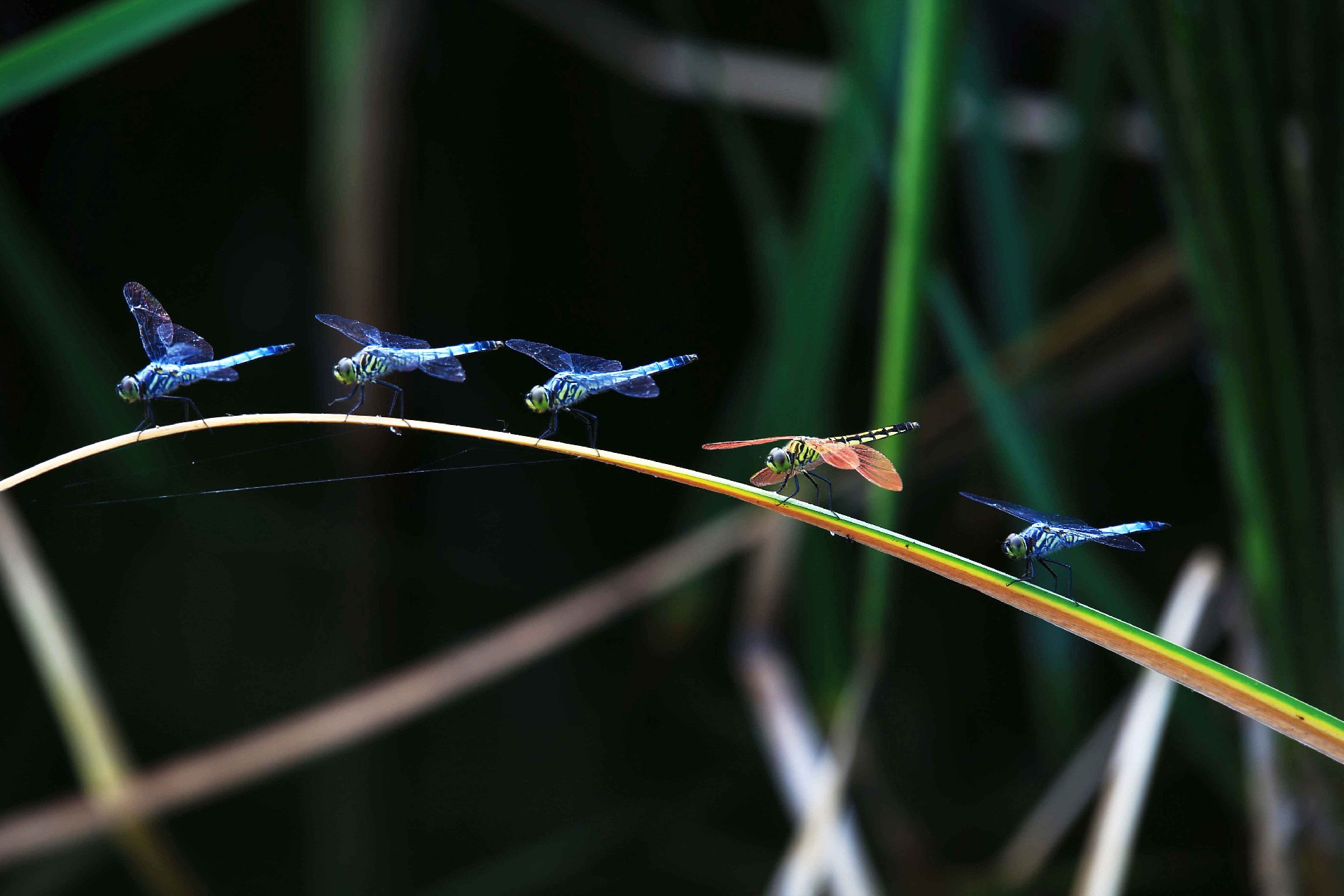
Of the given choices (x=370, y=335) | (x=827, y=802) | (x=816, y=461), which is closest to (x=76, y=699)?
(x=370, y=335)

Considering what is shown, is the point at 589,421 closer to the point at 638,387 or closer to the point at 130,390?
the point at 638,387

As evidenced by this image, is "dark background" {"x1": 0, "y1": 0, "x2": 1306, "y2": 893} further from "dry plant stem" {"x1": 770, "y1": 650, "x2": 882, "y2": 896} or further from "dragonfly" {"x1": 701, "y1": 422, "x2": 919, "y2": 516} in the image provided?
"dragonfly" {"x1": 701, "y1": 422, "x2": 919, "y2": 516}

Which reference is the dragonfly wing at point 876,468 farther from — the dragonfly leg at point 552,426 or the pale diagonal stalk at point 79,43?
the pale diagonal stalk at point 79,43

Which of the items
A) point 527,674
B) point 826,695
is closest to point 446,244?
point 527,674

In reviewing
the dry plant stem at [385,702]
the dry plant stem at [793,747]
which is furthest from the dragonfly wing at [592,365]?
the dry plant stem at [385,702]

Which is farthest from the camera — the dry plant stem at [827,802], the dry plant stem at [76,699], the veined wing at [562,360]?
the dry plant stem at [76,699]
